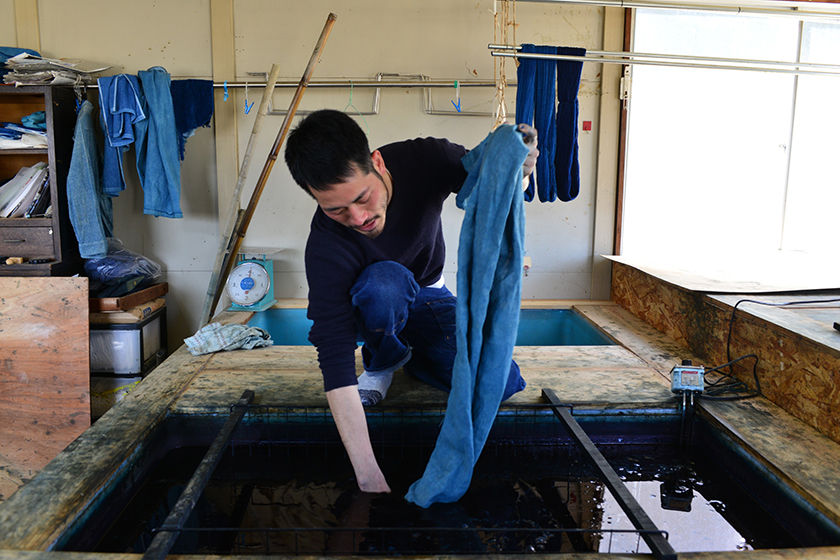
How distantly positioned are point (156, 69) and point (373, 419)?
2.24 m

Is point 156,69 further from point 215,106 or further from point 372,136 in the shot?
point 372,136

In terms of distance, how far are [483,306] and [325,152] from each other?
485 mm

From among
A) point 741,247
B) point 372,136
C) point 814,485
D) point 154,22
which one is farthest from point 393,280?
point 741,247

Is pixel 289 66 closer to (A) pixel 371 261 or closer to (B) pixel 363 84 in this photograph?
(B) pixel 363 84

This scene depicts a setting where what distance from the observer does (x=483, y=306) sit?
1214 millimetres

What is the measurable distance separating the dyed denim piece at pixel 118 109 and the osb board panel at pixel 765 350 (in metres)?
2.69

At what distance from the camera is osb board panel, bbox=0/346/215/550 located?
42.0 inches

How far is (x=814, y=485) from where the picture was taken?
1.21 m

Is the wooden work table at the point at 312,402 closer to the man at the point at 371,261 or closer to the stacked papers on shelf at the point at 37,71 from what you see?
the man at the point at 371,261

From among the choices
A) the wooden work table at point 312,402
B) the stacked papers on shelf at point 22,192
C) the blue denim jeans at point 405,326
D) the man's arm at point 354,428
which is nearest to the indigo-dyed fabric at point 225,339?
the wooden work table at point 312,402

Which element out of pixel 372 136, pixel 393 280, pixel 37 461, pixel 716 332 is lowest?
pixel 37 461

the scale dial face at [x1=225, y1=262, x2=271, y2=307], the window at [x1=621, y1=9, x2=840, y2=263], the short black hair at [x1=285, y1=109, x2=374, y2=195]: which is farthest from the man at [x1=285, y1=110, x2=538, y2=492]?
the window at [x1=621, y1=9, x2=840, y2=263]

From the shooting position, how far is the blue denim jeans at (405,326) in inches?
60.6

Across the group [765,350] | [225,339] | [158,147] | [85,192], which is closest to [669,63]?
[765,350]
